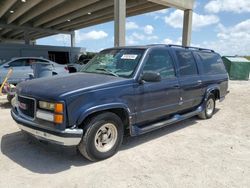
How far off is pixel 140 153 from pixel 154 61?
69.8 inches

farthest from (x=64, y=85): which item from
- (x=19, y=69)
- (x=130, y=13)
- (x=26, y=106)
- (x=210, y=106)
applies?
(x=130, y=13)

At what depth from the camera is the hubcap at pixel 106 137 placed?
4.17 meters

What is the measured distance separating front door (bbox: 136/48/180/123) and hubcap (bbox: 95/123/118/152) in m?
0.58

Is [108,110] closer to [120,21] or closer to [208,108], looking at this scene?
[208,108]

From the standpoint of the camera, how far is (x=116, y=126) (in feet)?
14.2

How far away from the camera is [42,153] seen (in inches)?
176

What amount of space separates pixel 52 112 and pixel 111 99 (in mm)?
941

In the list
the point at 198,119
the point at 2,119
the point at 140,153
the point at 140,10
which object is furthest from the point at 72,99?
the point at 140,10

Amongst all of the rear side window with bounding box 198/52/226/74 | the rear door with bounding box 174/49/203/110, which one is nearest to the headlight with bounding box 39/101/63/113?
the rear door with bounding box 174/49/203/110

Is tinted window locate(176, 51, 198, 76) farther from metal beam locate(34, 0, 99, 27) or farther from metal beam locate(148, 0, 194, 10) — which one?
metal beam locate(34, 0, 99, 27)

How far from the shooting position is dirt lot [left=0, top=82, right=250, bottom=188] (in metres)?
3.55

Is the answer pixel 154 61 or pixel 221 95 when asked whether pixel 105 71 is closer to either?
pixel 154 61

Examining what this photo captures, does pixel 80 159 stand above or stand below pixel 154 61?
below

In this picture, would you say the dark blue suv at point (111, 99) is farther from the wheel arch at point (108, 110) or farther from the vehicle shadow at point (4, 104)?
the vehicle shadow at point (4, 104)
